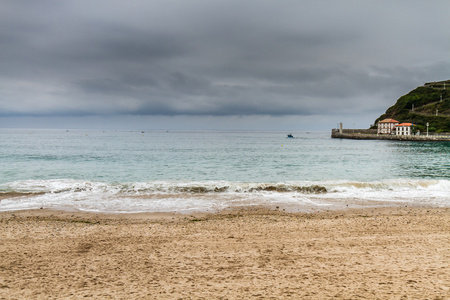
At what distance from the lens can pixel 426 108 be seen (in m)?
142

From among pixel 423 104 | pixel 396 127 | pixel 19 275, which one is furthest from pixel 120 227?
pixel 423 104

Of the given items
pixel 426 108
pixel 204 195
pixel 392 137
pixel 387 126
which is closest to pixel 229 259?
pixel 204 195

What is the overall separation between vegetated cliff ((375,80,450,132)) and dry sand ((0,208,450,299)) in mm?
133300

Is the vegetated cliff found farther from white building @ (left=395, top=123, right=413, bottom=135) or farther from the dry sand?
the dry sand

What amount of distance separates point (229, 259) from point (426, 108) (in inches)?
6736

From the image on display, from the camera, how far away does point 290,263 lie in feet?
19.9

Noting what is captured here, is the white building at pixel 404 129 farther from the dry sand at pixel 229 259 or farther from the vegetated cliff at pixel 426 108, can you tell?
the dry sand at pixel 229 259

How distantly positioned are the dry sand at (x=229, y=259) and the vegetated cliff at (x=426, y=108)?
133300mm

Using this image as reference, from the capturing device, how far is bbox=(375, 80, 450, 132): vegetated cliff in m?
123

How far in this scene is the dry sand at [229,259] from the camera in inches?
193

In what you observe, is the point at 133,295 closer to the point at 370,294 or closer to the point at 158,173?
the point at 370,294

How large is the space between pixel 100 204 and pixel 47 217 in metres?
2.67

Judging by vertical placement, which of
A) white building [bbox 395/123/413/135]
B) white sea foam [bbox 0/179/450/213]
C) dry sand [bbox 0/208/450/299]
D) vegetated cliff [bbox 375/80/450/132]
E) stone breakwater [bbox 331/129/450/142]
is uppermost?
vegetated cliff [bbox 375/80/450/132]

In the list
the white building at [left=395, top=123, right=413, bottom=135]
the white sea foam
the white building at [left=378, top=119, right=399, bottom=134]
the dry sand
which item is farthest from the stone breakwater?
the dry sand
